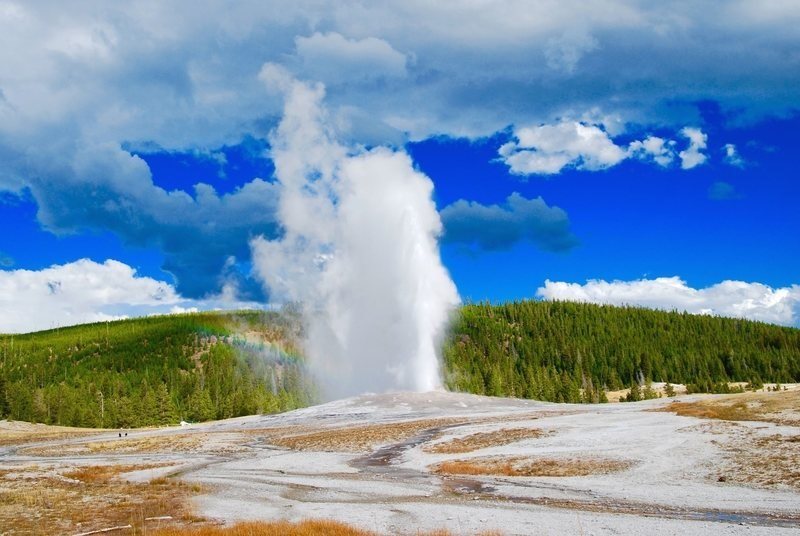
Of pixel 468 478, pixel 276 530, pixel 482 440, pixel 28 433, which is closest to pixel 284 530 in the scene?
pixel 276 530

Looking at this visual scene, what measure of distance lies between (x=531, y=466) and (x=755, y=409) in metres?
27.8

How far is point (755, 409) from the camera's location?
51062 mm

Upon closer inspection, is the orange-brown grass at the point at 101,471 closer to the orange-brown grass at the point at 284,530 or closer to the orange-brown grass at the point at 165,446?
the orange-brown grass at the point at 165,446

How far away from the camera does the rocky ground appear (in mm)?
21094

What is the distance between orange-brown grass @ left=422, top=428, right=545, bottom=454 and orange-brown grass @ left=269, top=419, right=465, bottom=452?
6.74m

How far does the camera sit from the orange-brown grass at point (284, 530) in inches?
702

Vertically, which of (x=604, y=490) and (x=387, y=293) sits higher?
(x=387, y=293)

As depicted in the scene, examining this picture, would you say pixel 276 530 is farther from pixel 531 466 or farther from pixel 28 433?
pixel 28 433

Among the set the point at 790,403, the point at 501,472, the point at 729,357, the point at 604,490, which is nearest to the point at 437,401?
the point at 790,403

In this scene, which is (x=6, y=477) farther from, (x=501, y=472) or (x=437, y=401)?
(x=437, y=401)

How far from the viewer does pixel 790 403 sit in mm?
49562

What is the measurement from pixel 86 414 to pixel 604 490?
4750 inches

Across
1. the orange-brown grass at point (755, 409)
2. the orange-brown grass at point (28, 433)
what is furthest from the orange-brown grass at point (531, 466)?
the orange-brown grass at point (28, 433)

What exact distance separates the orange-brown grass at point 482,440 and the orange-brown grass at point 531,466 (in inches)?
269
